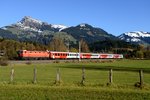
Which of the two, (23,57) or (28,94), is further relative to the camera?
(23,57)

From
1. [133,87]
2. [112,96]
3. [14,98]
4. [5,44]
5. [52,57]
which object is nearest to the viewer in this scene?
[14,98]

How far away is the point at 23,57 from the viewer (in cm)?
12319

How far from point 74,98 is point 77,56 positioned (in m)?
124

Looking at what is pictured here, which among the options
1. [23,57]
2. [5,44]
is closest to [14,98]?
[23,57]

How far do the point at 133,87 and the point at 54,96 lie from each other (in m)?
8.11

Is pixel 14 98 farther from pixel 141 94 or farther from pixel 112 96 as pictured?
pixel 141 94

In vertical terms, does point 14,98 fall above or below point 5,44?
below

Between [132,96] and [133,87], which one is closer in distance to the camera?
[132,96]

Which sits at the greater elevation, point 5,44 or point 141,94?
point 5,44

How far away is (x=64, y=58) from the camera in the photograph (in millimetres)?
137250

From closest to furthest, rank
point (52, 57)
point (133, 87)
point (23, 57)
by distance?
point (133, 87), point (23, 57), point (52, 57)

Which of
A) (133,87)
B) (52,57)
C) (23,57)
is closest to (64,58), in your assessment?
(52,57)

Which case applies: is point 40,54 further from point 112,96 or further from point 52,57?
point 112,96

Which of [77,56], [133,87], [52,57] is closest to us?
[133,87]
